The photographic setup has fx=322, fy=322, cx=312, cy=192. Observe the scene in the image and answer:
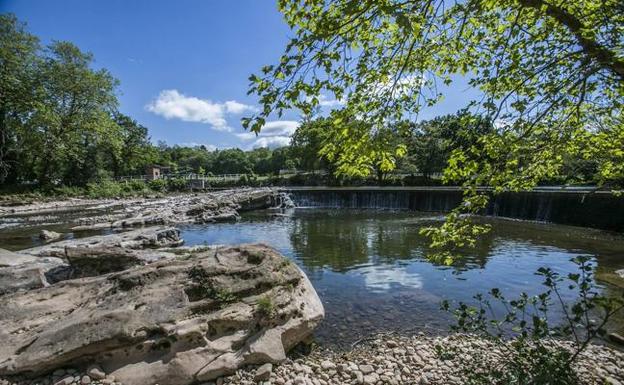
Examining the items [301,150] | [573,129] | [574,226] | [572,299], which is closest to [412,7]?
[573,129]

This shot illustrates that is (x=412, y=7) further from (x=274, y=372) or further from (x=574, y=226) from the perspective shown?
(x=574, y=226)

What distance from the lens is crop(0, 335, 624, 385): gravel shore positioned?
3.80 m

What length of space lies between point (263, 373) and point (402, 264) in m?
7.09

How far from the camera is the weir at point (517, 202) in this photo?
16.1m

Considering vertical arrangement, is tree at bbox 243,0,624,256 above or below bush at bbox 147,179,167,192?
above

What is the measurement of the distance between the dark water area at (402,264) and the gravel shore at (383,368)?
2.23 feet

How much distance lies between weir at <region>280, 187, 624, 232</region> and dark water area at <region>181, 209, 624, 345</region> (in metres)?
1.35

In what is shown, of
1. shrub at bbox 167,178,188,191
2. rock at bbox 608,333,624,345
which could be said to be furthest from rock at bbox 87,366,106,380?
shrub at bbox 167,178,188,191

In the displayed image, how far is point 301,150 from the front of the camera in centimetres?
5006

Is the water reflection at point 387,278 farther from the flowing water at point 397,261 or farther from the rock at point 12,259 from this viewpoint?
the rock at point 12,259

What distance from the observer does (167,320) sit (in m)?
4.09

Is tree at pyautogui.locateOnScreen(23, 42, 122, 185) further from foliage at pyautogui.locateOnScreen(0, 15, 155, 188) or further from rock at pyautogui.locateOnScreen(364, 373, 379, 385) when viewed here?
rock at pyautogui.locateOnScreen(364, 373, 379, 385)

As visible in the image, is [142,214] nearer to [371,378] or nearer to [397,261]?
[397,261]

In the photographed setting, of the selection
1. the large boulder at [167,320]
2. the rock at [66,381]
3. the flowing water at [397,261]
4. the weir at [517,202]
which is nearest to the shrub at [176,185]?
the weir at [517,202]
